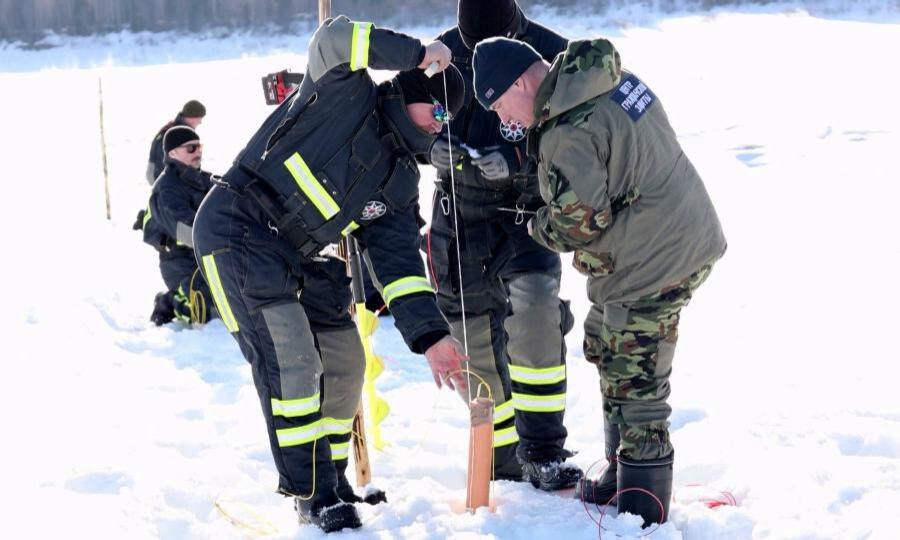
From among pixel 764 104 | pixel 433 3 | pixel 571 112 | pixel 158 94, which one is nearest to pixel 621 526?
pixel 571 112

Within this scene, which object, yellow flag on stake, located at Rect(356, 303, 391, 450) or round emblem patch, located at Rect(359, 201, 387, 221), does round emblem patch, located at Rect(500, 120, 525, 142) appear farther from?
yellow flag on stake, located at Rect(356, 303, 391, 450)

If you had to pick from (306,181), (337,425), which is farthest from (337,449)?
(306,181)

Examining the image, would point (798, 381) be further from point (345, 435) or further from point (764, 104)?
point (764, 104)

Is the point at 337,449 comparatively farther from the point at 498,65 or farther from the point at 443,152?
the point at 498,65

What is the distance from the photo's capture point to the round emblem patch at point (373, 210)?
376cm

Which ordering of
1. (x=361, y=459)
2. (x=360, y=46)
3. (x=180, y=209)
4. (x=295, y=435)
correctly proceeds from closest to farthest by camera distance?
(x=360, y=46) < (x=295, y=435) < (x=361, y=459) < (x=180, y=209)

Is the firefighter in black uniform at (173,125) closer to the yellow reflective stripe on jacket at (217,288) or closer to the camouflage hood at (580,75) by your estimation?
the yellow reflective stripe on jacket at (217,288)

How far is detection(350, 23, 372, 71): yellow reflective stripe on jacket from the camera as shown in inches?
132

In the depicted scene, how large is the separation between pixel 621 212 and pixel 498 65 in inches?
23.9

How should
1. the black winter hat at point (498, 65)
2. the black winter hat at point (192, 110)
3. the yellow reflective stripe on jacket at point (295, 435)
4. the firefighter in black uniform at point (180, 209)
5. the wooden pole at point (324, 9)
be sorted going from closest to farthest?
the black winter hat at point (498, 65), the yellow reflective stripe on jacket at point (295, 435), the wooden pole at point (324, 9), the firefighter in black uniform at point (180, 209), the black winter hat at point (192, 110)

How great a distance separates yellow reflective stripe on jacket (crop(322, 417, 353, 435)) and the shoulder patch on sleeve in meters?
1.67

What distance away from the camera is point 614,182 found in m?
3.24

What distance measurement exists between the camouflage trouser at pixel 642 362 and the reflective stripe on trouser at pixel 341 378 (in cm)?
101

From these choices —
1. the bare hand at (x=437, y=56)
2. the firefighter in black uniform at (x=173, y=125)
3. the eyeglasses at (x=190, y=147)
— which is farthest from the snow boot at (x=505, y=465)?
the firefighter in black uniform at (x=173, y=125)
